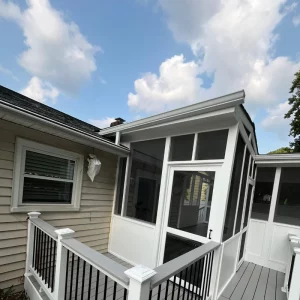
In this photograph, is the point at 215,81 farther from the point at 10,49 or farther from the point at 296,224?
the point at 10,49

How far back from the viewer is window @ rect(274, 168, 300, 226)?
379 centimetres

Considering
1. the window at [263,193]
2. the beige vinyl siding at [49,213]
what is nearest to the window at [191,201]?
the beige vinyl siding at [49,213]

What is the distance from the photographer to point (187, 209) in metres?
2.97

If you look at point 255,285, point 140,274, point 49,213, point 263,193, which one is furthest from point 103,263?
point 263,193

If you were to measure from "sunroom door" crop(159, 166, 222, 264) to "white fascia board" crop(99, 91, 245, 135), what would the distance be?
85 centimetres

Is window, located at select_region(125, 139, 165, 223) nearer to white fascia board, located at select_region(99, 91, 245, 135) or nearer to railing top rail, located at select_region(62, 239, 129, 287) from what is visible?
white fascia board, located at select_region(99, 91, 245, 135)

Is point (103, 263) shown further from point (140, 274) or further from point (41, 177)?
point (41, 177)

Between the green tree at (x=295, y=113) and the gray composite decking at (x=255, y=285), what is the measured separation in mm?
10841

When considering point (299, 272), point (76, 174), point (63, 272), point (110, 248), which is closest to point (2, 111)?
point (76, 174)

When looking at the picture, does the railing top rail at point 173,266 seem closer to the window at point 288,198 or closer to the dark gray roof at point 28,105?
the dark gray roof at point 28,105

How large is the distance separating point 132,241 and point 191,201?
62.2 inches

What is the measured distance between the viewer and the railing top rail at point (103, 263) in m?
1.18

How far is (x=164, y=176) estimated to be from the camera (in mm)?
3104

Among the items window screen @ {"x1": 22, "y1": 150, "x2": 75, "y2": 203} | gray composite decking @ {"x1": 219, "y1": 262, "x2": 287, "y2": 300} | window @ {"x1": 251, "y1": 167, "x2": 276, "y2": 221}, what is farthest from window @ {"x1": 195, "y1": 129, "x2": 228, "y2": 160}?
window @ {"x1": 251, "y1": 167, "x2": 276, "y2": 221}
